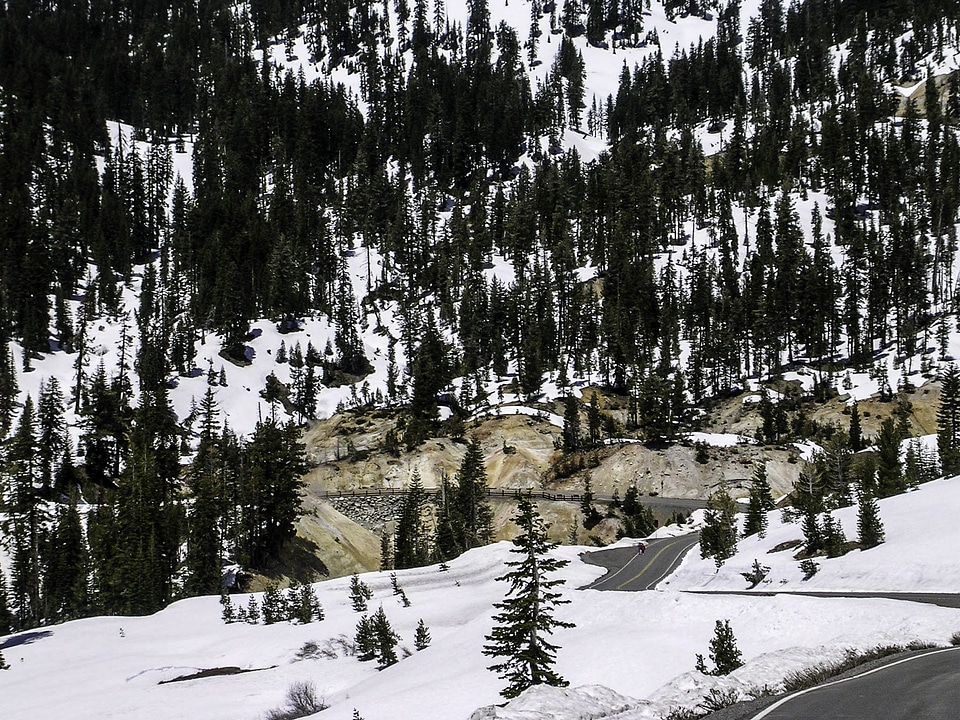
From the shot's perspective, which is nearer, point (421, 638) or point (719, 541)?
point (421, 638)

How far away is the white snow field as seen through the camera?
57.6 feet

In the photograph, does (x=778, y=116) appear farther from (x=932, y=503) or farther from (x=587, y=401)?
(x=932, y=503)

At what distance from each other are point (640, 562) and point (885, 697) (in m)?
38.8

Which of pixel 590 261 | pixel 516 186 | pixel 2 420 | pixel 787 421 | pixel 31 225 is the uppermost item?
pixel 516 186

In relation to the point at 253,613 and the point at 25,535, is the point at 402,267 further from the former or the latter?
the point at 253,613

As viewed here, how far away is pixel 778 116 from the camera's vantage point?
166 m

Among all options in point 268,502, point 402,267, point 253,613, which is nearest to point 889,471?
point 253,613

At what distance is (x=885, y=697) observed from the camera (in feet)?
37.7

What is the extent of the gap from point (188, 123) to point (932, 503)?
19768 centimetres

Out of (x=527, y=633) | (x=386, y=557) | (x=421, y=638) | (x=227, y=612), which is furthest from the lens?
(x=386, y=557)

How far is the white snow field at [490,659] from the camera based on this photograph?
17547 millimetres

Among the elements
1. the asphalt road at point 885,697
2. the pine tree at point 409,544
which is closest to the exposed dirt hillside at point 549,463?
the pine tree at point 409,544

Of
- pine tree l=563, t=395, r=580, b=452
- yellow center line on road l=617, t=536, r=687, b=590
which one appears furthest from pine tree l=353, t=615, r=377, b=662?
pine tree l=563, t=395, r=580, b=452

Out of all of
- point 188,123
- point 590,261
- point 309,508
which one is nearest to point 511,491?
point 309,508
